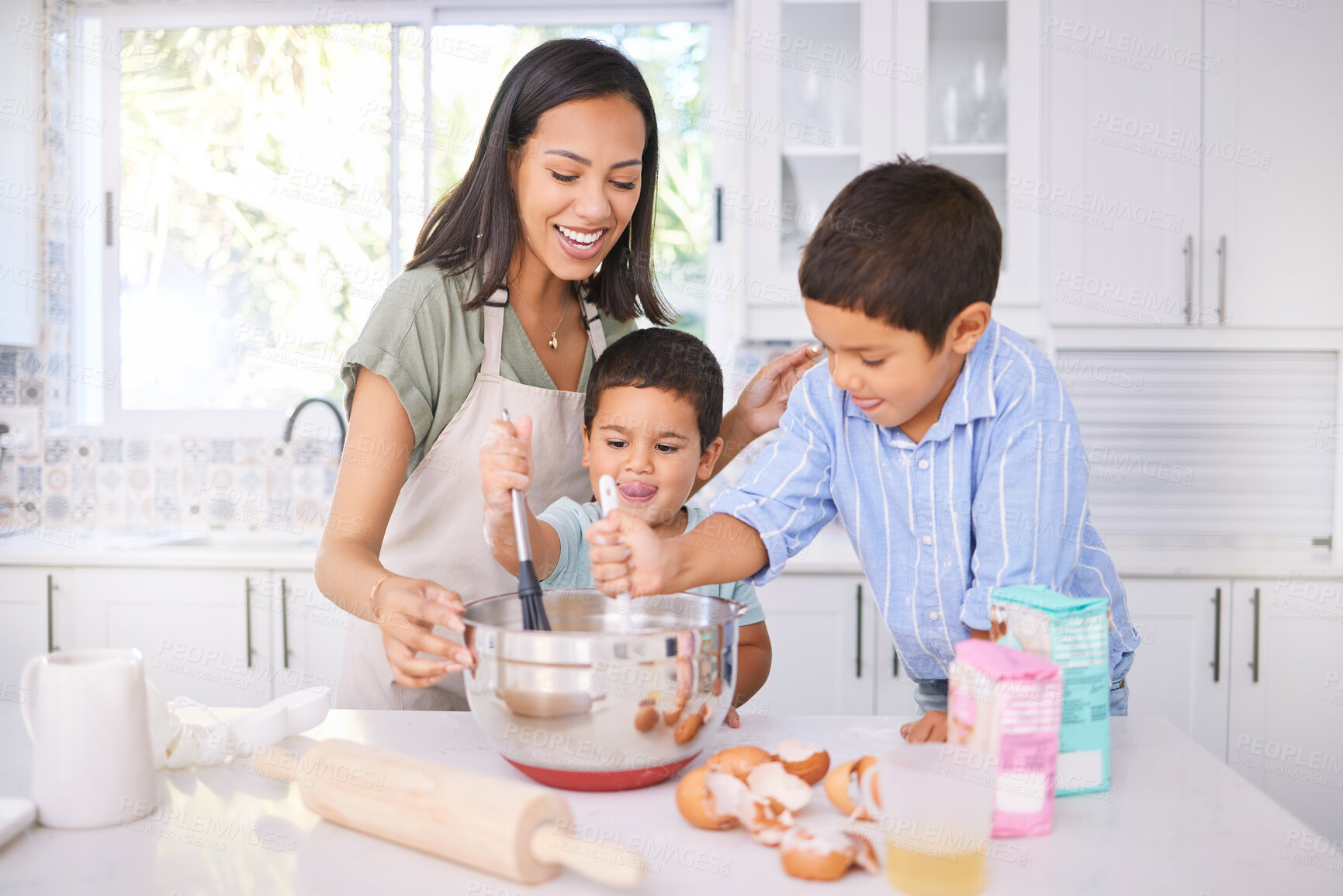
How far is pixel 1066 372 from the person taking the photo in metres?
2.69

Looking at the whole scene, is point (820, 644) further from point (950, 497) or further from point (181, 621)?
point (181, 621)

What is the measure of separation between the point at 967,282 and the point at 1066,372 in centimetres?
182

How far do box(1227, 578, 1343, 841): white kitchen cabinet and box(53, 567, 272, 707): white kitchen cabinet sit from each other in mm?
2397

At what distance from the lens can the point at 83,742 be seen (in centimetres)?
82

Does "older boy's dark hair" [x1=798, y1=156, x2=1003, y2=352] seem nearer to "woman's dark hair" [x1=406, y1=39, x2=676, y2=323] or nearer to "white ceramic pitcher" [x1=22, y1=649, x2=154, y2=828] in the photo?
"woman's dark hair" [x1=406, y1=39, x2=676, y2=323]

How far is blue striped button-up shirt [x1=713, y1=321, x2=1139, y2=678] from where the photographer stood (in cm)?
105

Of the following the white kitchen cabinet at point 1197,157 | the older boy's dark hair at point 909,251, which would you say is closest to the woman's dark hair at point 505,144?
the older boy's dark hair at point 909,251

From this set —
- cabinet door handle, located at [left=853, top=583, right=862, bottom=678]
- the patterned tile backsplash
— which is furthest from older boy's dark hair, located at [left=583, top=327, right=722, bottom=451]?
the patterned tile backsplash

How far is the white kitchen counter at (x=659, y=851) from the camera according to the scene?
2.37ft

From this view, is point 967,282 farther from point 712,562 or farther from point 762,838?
point 762,838

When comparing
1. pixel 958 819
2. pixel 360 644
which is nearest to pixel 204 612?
pixel 360 644

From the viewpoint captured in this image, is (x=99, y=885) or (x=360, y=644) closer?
(x=99, y=885)

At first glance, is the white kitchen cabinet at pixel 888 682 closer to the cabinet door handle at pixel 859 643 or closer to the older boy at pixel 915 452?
the cabinet door handle at pixel 859 643

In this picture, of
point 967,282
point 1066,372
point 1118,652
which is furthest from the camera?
point 1066,372
